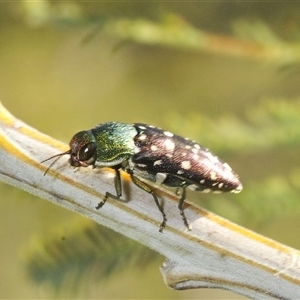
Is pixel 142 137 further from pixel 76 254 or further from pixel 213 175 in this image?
pixel 76 254

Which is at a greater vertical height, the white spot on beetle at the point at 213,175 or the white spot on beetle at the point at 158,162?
the white spot on beetle at the point at 213,175

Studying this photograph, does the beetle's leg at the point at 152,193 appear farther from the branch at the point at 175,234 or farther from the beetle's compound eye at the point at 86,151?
the beetle's compound eye at the point at 86,151

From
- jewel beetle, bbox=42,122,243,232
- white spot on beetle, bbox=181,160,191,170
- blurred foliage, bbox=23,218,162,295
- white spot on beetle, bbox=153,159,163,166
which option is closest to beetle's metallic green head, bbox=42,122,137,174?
jewel beetle, bbox=42,122,243,232

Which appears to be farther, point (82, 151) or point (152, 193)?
point (82, 151)

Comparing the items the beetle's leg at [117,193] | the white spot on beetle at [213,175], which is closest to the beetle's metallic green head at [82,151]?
the beetle's leg at [117,193]

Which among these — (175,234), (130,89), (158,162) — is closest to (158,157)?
(158,162)
